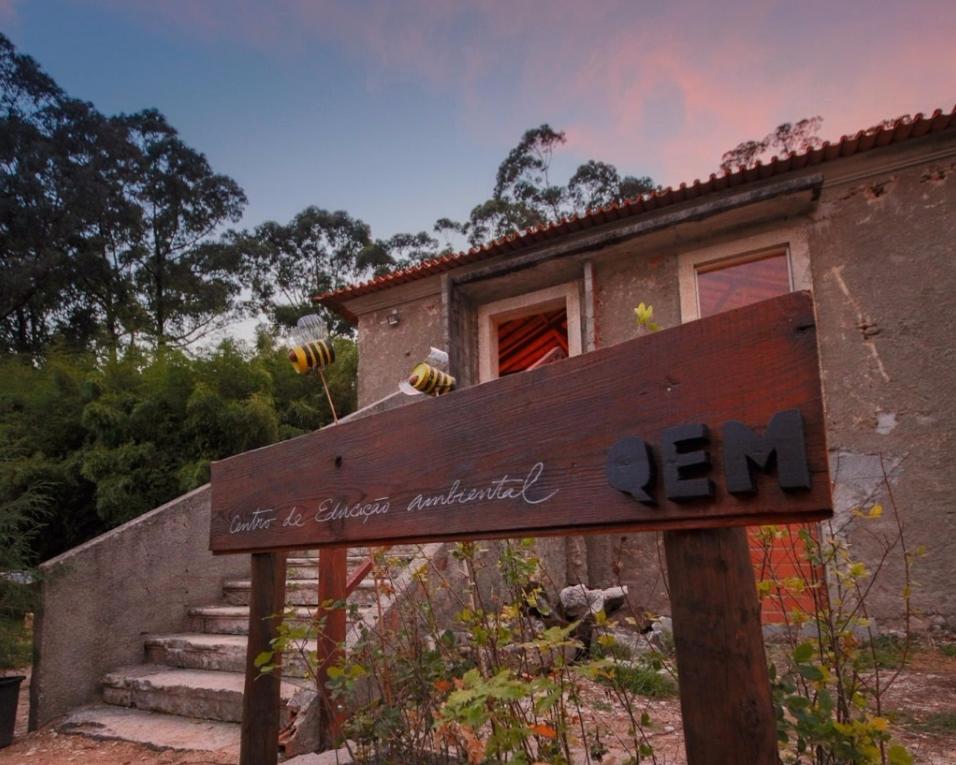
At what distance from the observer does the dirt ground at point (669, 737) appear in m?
2.84

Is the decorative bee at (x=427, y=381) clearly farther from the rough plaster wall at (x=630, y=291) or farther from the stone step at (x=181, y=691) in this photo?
the rough plaster wall at (x=630, y=291)

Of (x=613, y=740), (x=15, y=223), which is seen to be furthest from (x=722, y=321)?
(x=15, y=223)

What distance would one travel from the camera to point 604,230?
7230 millimetres

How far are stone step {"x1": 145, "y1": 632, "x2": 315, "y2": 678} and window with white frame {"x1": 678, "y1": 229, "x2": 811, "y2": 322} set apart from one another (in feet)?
17.6

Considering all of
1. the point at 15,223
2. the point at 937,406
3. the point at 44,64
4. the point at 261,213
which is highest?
the point at 44,64

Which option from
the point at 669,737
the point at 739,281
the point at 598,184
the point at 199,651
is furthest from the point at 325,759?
the point at 598,184

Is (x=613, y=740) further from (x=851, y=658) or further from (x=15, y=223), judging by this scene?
(x=15, y=223)

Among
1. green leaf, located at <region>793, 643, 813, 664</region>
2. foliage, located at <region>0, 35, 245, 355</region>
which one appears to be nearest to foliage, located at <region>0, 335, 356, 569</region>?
green leaf, located at <region>793, 643, 813, 664</region>

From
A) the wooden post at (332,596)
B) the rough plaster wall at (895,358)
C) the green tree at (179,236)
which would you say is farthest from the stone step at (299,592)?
the green tree at (179,236)

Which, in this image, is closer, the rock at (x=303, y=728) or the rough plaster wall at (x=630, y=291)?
the rock at (x=303, y=728)

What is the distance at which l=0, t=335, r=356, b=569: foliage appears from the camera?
6.98m

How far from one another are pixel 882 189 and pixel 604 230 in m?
2.79

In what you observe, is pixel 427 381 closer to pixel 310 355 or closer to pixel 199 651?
pixel 310 355

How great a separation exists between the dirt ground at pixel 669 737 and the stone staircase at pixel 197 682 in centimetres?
10
